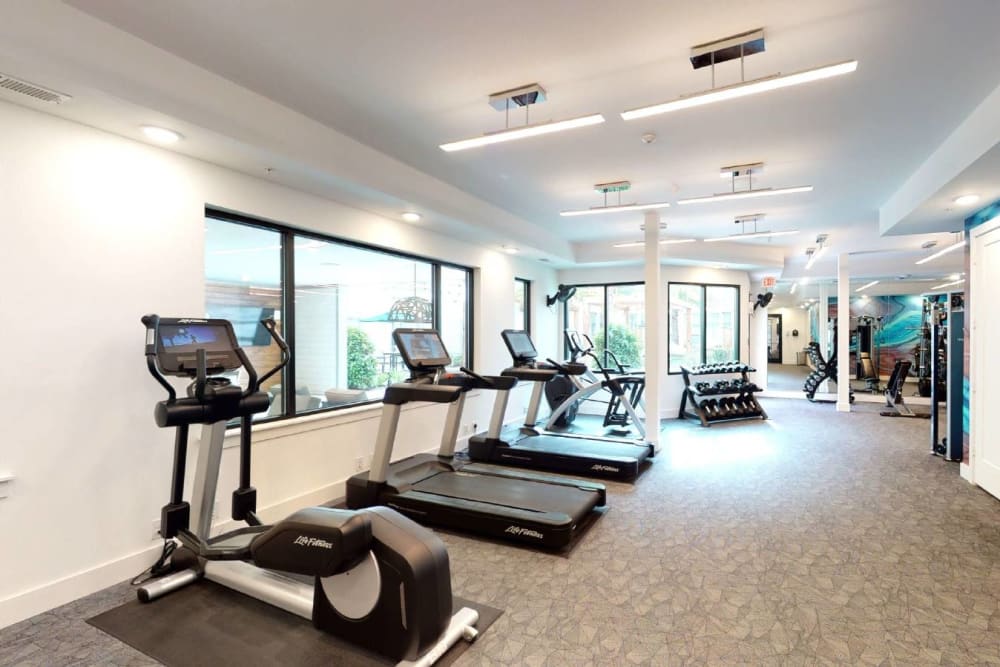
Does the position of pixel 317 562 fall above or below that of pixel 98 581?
above

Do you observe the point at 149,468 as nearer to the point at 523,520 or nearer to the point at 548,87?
the point at 523,520

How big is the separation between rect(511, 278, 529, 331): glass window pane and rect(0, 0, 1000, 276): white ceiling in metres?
3.55

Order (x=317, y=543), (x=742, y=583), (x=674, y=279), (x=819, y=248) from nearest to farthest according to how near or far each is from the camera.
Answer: (x=317, y=543) < (x=742, y=583) < (x=819, y=248) < (x=674, y=279)

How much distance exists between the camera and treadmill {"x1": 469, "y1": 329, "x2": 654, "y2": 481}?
5.05m

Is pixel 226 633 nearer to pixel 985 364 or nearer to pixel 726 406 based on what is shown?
pixel 985 364

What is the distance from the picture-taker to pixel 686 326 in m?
9.27

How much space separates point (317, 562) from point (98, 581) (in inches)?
69.2

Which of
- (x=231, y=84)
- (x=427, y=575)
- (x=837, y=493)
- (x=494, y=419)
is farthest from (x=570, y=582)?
(x=231, y=84)

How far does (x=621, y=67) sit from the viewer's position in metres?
2.93

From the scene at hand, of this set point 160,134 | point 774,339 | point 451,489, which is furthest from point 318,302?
point 774,339

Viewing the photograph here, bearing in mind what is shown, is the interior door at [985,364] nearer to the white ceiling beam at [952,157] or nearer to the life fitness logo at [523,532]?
the white ceiling beam at [952,157]

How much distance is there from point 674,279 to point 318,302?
21.1ft

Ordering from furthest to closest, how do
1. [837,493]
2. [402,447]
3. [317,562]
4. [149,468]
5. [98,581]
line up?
[402,447]
[837,493]
[149,468]
[98,581]
[317,562]

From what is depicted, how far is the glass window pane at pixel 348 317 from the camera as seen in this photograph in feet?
14.6
